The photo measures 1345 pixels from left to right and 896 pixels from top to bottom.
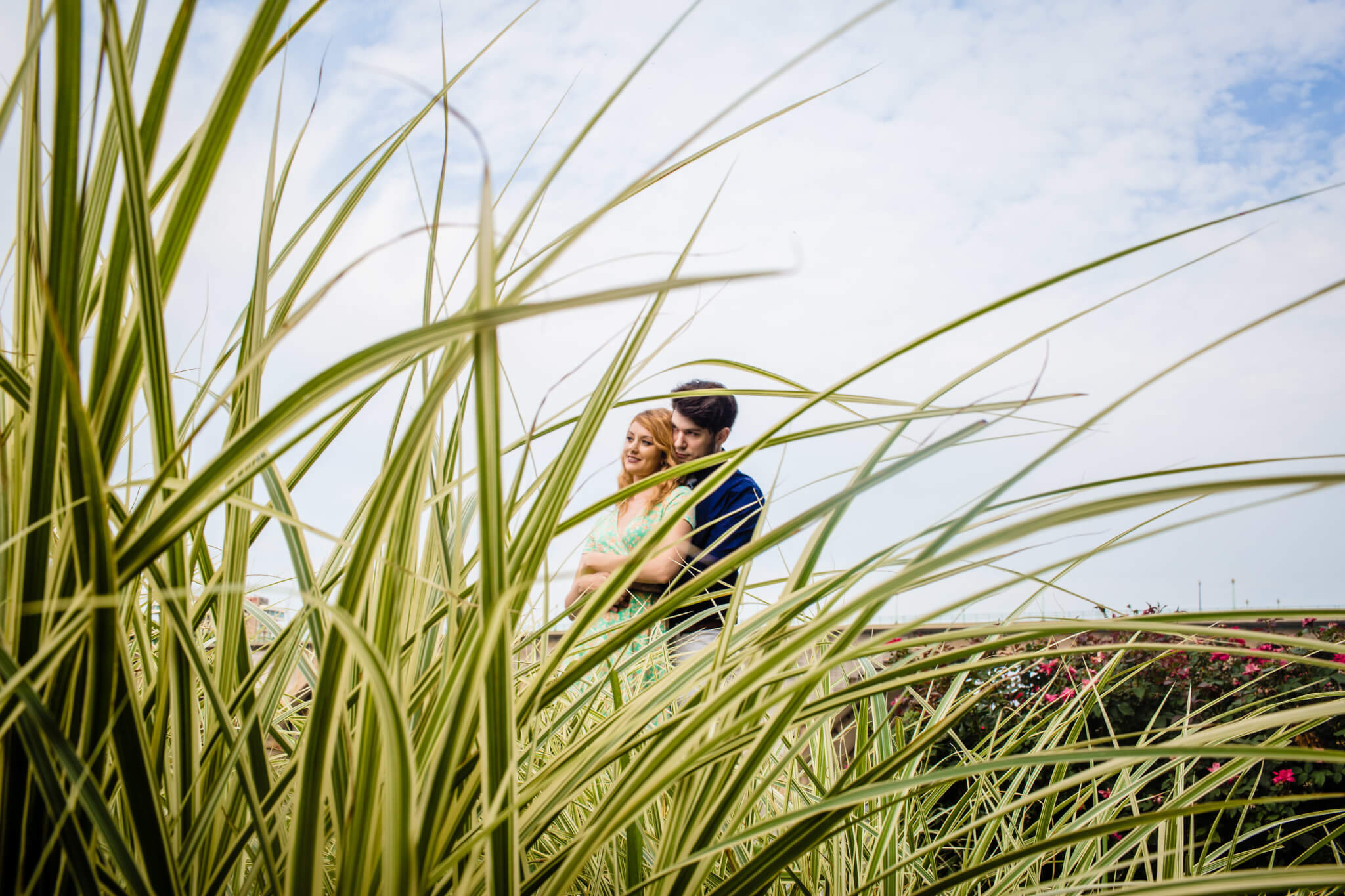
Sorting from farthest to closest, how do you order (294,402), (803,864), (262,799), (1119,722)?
(1119,722)
(803,864)
(262,799)
(294,402)

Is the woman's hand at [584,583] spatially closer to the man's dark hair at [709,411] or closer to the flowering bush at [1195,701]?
the man's dark hair at [709,411]

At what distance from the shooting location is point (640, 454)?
3.26m

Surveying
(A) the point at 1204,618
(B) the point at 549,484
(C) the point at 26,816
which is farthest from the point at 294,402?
(A) the point at 1204,618

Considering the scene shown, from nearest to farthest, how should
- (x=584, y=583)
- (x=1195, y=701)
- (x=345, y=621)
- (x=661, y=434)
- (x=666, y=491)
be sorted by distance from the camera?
(x=345, y=621) < (x=584, y=583) < (x=666, y=491) < (x=1195, y=701) < (x=661, y=434)

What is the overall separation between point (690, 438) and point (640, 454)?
0.20 metres

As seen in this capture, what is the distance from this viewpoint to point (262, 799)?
52 centimetres

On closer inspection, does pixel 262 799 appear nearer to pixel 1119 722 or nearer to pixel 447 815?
pixel 447 815

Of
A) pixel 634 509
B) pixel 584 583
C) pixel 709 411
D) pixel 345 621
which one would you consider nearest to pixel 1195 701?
pixel 709 411

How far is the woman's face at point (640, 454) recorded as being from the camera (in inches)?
128

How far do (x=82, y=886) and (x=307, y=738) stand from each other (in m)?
0.15

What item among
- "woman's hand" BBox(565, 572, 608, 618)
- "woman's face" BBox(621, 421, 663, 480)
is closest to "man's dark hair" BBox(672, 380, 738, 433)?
"woman's face" BBox(621, 421, 663, 480)

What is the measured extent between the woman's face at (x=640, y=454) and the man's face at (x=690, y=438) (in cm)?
8

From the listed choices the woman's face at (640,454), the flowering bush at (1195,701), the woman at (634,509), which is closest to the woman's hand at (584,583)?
the woman at (634,509)

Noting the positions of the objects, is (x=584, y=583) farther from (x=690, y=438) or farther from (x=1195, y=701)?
(x=1195, y=701)
